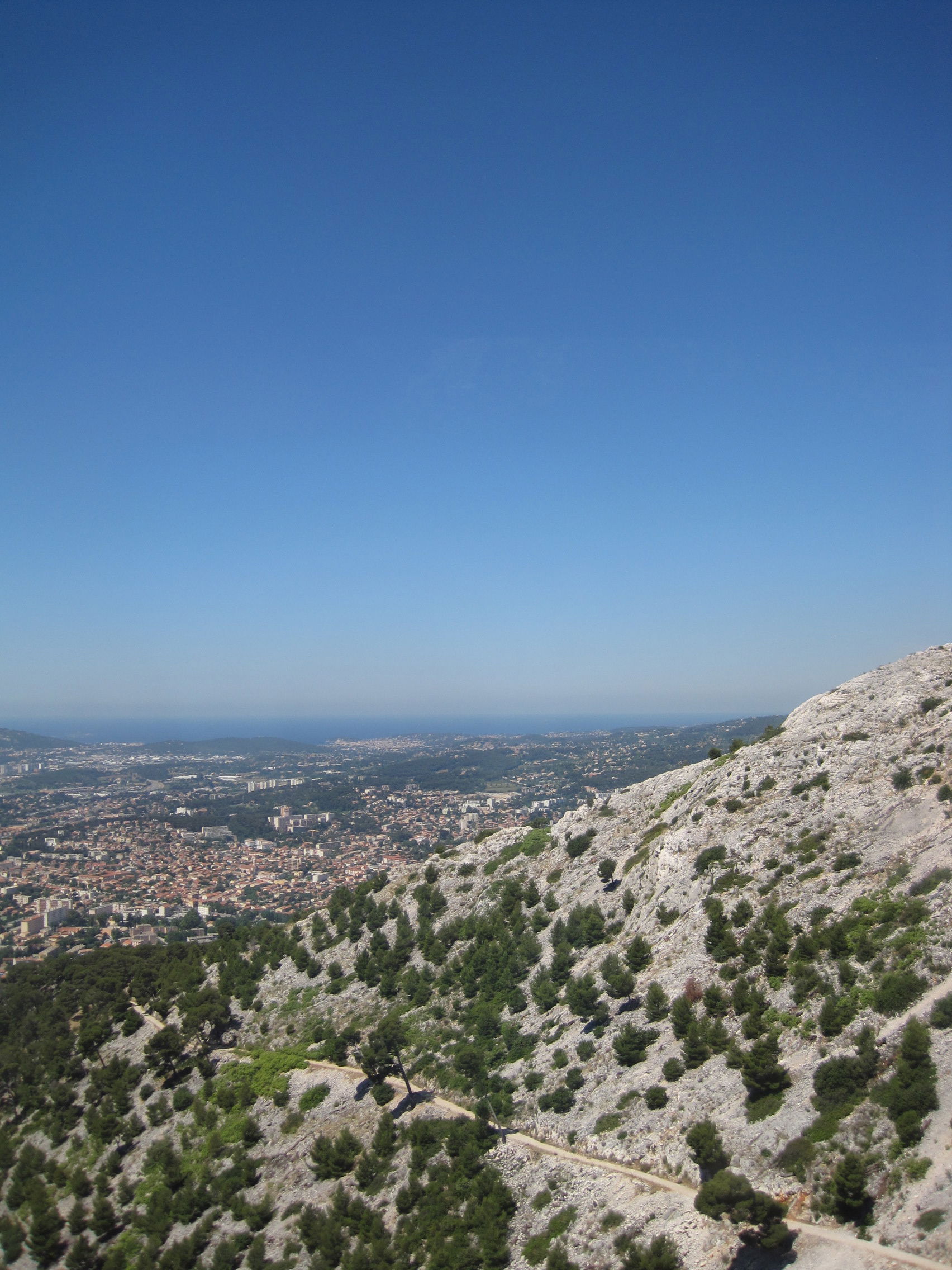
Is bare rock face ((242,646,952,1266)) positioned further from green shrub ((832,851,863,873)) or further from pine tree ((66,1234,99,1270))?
pine tree ((66,1234,99,1270))

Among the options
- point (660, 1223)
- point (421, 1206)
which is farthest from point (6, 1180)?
point (660, 1223)

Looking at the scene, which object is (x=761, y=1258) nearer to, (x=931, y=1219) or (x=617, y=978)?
(x=931, y=1219)

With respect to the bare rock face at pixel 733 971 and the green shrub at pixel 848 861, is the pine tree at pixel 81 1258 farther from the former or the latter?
the green shrub at pixel 848 861

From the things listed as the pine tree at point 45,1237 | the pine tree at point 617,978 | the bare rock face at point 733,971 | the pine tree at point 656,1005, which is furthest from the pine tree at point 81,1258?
the pine tree at point 656,1005

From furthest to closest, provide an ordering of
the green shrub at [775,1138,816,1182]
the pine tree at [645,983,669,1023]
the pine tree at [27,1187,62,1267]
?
1. the pine tree at [27,1187,62,1267]
2. the pine tree at [645,983,669,1023]
3. the green shrub at [775,1138,816,1182]

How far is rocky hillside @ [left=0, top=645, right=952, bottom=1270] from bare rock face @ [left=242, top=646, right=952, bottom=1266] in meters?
0.12

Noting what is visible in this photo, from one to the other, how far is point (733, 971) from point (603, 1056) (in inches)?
279

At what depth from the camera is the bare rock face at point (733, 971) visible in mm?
19906

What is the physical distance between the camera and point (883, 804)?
1326 inches

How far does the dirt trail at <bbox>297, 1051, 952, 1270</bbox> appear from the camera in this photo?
606 inches

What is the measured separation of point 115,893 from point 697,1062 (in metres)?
115

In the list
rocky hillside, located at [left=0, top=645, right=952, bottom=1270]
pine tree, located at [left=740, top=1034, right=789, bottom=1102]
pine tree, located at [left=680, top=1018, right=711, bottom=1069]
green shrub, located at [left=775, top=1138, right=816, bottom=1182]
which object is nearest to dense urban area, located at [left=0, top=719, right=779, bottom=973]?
rocky hillside, located at [left=0, top=645, right=952, bottom=1270]

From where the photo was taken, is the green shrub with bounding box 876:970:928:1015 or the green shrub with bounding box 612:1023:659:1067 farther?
the green shrub with bounding box 612:1023:659:1067

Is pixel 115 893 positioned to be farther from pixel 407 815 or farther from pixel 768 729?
pixel 768 729
